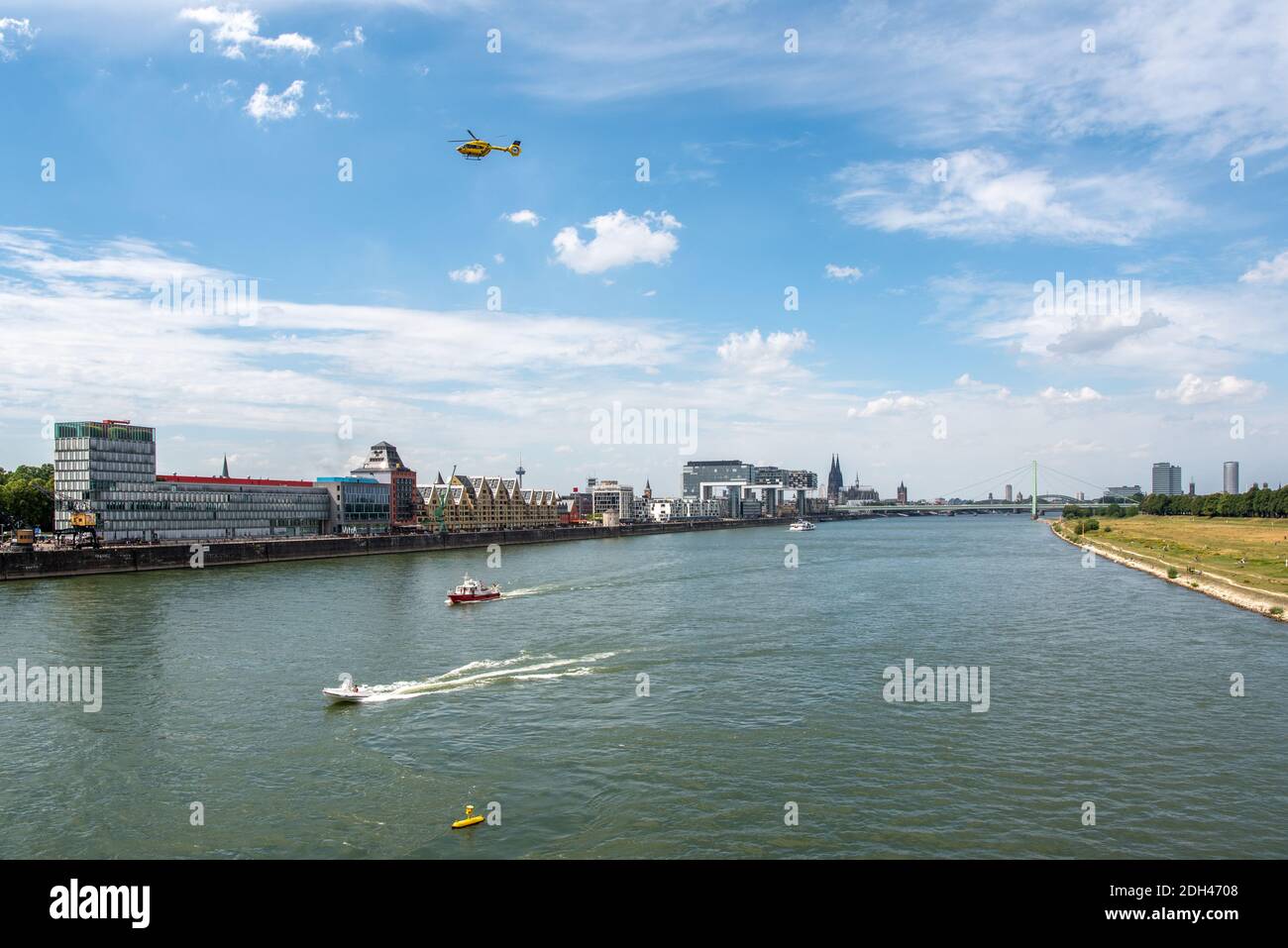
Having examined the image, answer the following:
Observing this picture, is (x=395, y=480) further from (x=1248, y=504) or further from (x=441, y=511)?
(x=1248, y=504)

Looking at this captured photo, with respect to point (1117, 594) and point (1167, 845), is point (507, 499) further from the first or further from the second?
point (1167, 845)

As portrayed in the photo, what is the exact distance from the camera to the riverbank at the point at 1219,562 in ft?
171

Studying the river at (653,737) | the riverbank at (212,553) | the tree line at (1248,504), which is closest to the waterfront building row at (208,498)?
the riverbank at (212,553)

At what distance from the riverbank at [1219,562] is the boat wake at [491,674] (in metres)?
41.6

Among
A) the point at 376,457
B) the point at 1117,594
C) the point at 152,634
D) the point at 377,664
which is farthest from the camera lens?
the point at 376,457

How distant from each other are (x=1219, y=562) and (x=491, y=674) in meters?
70.2

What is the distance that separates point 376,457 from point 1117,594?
14301 centimetres

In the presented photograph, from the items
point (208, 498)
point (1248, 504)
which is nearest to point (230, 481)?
point (208, 498)

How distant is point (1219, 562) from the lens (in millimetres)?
72562

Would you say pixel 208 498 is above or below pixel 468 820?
above

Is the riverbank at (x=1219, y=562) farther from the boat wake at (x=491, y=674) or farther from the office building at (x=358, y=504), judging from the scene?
the office building at (x=358, y=504)

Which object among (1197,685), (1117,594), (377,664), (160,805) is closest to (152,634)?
(377,664)
